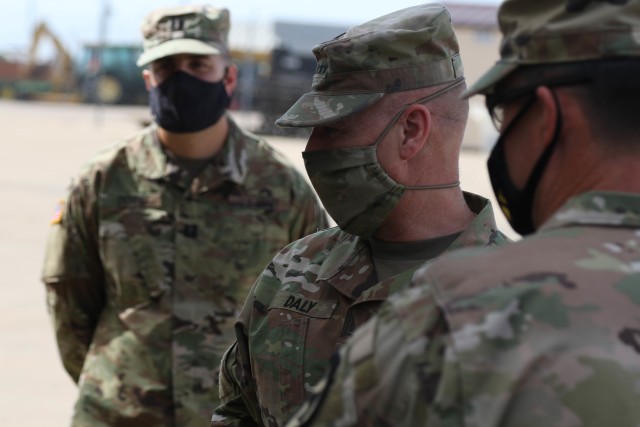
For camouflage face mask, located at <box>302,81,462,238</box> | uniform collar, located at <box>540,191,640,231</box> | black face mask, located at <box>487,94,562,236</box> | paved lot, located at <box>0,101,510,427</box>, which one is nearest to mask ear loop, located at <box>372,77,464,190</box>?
camouflage face mask, located at <box>302,81,462,238</box>

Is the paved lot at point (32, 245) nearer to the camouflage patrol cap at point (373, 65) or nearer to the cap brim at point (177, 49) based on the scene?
the cap brim at point (177, 49)

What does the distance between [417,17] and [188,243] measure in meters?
1.91

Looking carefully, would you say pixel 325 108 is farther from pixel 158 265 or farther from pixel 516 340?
pixel 158 265

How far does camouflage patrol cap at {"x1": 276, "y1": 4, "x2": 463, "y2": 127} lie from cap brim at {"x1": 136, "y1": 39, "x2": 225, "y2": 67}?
1851 mm

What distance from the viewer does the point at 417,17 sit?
265 centimetres

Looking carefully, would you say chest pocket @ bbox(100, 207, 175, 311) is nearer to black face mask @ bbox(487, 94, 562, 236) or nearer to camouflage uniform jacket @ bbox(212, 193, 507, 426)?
camouflage uniform jacket @ bbox(212, 193, 507, 426)

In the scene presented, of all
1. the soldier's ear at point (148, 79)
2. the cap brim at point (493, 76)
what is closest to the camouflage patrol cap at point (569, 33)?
the cap brim at point (493, 76)

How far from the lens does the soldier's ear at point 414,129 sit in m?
2.60

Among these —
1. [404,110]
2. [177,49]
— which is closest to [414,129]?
[404,110]

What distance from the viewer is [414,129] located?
2.60 m

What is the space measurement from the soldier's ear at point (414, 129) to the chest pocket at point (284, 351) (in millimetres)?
387

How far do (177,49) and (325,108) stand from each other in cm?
198

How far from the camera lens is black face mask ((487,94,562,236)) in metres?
1.64

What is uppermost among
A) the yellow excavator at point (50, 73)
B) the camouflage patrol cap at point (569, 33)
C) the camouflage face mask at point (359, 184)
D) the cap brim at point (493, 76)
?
the camouflage patrol cap at point (569, 33)
